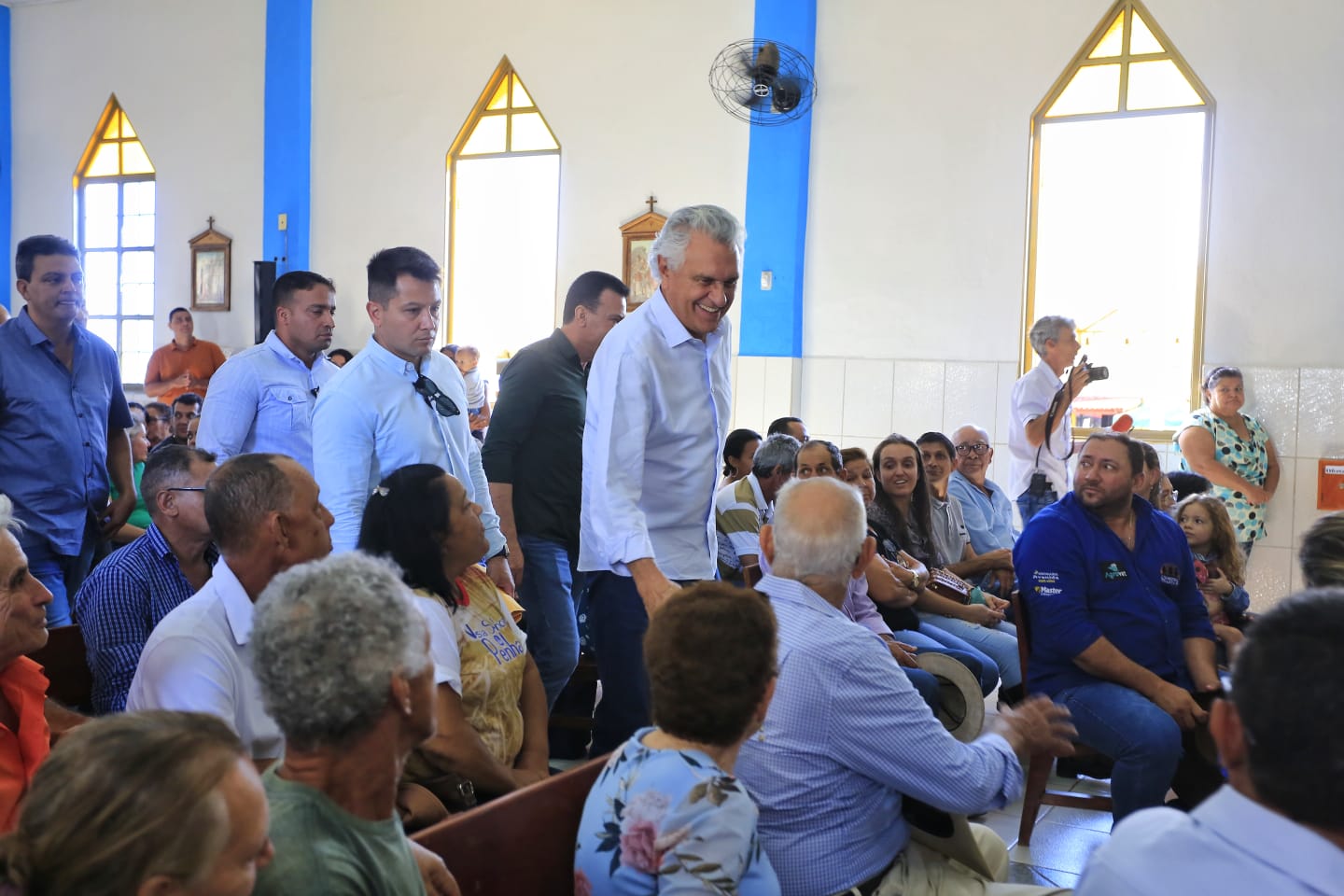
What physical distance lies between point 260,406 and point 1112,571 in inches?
102

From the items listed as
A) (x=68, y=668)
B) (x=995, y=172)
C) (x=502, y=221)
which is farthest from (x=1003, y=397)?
(x=68, y=668)

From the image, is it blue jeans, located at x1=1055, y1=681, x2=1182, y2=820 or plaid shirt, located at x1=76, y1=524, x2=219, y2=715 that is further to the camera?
blue jeans, located at x1=1055, y1=681, x2=1182, y2=820

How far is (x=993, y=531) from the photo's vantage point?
5039 millimetres

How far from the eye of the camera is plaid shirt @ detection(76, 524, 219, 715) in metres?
2.30

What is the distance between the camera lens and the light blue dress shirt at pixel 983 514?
492 centimetres

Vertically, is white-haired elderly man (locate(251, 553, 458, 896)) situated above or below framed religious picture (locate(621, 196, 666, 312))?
below

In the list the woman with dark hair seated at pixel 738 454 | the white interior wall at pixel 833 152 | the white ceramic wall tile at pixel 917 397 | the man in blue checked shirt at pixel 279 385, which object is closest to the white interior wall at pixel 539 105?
the white interior wall at pixel 833 152

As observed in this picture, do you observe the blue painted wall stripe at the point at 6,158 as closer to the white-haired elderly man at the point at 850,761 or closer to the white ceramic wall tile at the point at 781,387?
the white ceramic wall tile at the point at 781,387

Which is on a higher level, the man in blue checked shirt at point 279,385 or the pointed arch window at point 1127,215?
the pointed arch window at point 1127,215

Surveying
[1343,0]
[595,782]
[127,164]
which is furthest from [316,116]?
[595,782]

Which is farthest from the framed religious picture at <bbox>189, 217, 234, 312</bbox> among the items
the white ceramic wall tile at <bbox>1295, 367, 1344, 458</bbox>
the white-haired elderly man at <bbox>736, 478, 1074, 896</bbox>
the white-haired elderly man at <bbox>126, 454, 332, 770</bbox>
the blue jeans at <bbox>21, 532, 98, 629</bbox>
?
the white-haired elderly man at <bbox>736, 478, 1074, 896</bbox>

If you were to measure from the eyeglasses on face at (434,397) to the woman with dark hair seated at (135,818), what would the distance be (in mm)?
1987

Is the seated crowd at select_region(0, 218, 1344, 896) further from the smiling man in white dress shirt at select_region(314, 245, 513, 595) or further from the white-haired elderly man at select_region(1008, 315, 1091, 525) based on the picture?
the white-haired elderly man at select_region(1008, 315, 1091, 525)

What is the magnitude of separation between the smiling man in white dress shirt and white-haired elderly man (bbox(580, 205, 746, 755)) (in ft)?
1.91
